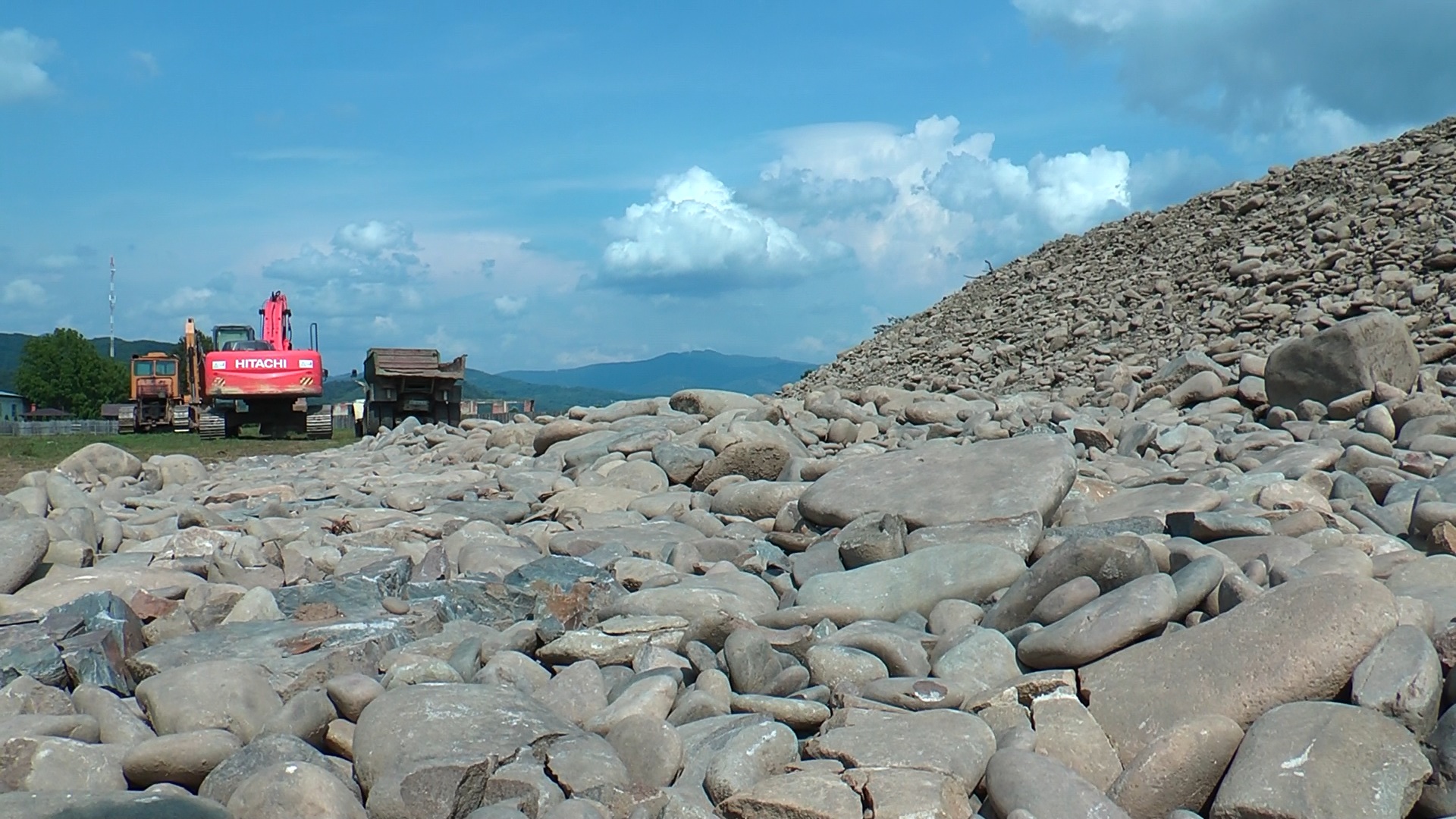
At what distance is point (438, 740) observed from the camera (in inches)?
126

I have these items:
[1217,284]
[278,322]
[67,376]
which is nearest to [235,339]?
[278,322]

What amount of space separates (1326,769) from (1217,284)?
44.9 ft

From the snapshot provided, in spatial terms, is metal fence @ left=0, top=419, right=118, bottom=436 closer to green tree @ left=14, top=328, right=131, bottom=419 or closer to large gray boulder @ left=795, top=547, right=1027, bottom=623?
large gray boulder @ left=795, top=547, right=1027, bottom=623

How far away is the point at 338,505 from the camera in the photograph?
7379 mm

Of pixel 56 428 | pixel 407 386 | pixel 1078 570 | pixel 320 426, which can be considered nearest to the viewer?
pixel 1078 570

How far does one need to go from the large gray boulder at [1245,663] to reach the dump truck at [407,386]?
706 inches

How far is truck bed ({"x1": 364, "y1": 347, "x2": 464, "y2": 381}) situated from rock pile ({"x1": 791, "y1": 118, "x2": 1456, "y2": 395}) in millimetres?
6354

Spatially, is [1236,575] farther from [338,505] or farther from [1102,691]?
[338,505]

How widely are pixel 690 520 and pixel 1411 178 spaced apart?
13473 mm

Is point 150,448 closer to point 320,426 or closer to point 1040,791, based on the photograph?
point 320,426

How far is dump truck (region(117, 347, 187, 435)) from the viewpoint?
28.8 m

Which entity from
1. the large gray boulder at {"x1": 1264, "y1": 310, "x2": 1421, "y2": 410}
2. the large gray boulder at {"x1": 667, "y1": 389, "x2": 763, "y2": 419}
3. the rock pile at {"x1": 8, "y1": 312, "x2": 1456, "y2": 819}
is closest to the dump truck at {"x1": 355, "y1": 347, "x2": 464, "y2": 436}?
the large gray boulder at {"x1": 667, "y1": 389, "x2": 763, "y2": 419}

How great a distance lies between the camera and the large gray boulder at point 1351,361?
850 cm

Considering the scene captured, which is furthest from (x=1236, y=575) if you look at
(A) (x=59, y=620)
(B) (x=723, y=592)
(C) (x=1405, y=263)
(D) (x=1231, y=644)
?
(C) (x=1405, y=263)
